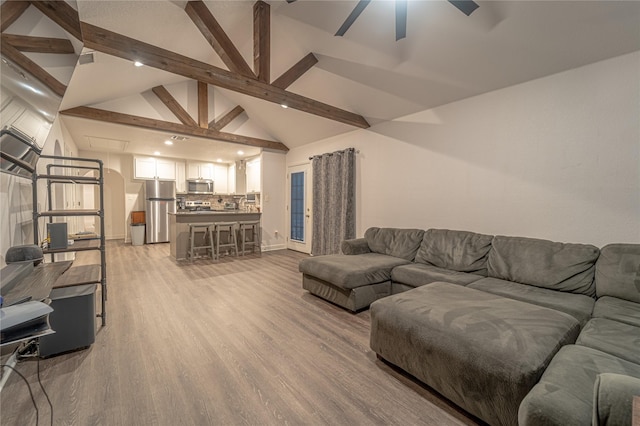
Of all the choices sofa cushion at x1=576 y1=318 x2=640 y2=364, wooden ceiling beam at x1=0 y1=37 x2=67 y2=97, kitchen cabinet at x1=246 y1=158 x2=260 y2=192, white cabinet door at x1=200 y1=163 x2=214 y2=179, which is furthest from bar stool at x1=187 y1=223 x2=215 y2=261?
sofa cushion at x1=576 y1=318 x2=640 y2=364

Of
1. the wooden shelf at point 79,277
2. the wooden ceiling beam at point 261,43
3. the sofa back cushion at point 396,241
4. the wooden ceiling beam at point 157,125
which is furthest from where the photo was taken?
the wooden ceiling beam at point 157,125

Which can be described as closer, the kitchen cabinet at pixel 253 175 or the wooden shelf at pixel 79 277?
the wooden shelf at pixel 79 277

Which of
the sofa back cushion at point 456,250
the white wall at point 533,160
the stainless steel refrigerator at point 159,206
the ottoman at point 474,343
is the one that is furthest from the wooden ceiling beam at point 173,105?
the ottoman at point 474,343

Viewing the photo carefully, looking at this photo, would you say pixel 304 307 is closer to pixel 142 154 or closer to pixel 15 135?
pixel 15 135

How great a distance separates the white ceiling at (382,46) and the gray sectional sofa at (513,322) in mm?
1807

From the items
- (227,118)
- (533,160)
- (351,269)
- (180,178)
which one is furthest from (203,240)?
(533,160)

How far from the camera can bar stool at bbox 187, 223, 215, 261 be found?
199 inches

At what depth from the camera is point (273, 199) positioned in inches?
251

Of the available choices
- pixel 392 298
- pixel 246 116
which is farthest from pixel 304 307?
pixel 246 116

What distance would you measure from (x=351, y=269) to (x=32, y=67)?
9.02 feet

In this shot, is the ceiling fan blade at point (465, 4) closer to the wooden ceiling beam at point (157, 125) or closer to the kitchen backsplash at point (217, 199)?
the wooden ceiling beam at point (157, 125)

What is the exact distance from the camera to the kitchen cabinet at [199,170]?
773cm

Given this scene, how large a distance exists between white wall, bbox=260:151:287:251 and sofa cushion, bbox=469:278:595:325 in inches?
189

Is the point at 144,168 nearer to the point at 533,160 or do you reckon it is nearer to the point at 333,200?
the point at 333,200
